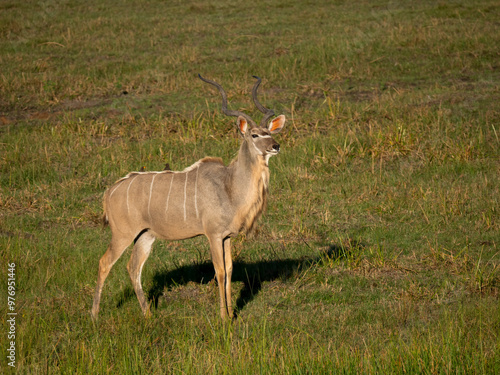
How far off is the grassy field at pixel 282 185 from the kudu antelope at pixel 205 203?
605 millimetres

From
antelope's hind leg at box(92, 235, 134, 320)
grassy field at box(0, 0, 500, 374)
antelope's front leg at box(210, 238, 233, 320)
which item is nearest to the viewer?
grassy field at box(0, 0, 500, 374)

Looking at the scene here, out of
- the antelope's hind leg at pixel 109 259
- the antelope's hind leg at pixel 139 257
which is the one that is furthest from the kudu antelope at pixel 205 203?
the antelope's hind leg at pixel 139 257

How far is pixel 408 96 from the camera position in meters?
12.6

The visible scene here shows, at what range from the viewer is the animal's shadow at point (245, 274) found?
6441 millimetres

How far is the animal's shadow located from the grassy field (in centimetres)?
2

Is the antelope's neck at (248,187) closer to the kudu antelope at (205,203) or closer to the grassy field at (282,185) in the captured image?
the kudu antelope at (205,203)

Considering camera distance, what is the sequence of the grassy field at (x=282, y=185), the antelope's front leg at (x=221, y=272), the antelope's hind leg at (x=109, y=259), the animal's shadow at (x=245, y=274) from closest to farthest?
the grassy field at (x=282, y=185) → the antelope's front leg at (x=221, y=272) → the antelope's hind leg at (x=109, y=259) → the animal's shadow at (x=245, y=274)

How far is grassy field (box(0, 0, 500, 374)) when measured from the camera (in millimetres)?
5004

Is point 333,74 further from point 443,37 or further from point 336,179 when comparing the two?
point 336,179

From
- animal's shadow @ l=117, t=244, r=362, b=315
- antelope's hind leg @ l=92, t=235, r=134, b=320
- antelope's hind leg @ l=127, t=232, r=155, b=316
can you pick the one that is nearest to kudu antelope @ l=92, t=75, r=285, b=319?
antelope's hind leg @ l=92, t=235, r=134, b=320

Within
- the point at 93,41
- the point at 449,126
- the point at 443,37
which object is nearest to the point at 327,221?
the point at 449,126

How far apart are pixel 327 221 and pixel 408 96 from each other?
547cm

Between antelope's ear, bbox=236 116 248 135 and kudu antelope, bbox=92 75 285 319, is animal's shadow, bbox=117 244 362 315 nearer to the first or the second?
kudu antelope, bbox=92 75 285 319

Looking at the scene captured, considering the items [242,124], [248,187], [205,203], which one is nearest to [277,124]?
[242,124]
